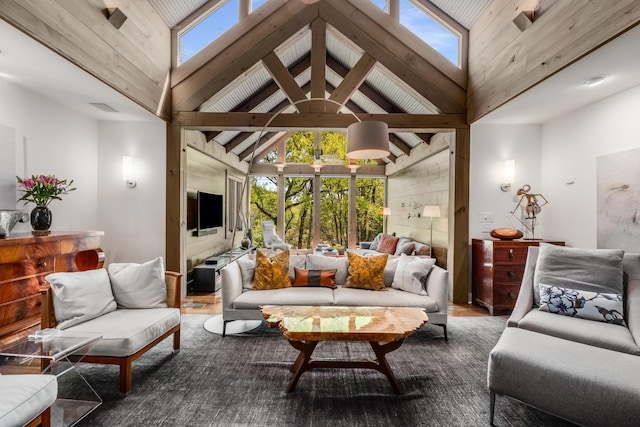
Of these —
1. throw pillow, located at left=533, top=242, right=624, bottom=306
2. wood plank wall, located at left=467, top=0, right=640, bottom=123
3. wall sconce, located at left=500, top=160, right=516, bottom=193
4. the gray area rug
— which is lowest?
the gray area rug

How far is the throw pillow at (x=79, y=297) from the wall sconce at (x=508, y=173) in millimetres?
4808

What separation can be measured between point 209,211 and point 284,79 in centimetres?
292

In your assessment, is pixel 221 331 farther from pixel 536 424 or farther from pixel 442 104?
pixel 442 104

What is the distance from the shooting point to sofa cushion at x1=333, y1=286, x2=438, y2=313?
3186 millimetres

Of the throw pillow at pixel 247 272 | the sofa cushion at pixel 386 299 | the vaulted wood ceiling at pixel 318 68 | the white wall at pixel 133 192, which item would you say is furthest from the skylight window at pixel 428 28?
the throw pillow at pixel 247 272

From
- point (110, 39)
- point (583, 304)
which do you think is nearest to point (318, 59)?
point (110, 39)

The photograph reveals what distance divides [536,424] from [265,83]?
576 cm

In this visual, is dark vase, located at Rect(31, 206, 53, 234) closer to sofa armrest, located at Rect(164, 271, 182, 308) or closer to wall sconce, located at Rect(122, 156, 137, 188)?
wall sconce, located at Rect(122, 156, 137, 188)

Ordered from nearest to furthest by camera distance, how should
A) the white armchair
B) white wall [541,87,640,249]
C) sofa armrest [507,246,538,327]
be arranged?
sofa armrest [507,246,538,327]
white wall [541,87,640,249]
the white armchair

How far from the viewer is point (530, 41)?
331cm

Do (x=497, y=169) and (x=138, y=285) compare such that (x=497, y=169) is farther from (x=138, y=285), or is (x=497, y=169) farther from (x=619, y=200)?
(x=138, y=285)

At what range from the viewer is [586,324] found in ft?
7.71

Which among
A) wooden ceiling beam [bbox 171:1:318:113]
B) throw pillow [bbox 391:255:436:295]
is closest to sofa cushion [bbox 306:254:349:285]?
throw pillow [bbox 391:255:436:295]

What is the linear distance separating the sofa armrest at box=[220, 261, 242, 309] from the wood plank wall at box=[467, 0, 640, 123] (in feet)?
11.7
